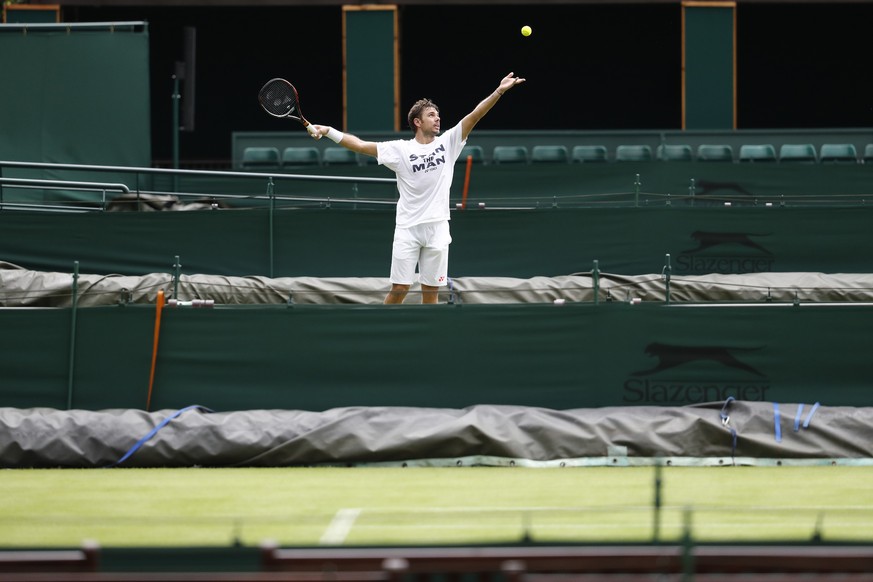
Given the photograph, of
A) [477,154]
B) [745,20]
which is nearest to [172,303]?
[477,154]

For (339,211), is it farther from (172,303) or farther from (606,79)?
(606,79)

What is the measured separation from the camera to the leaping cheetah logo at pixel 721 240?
12.8 metres

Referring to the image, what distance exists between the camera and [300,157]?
1872 centimetres

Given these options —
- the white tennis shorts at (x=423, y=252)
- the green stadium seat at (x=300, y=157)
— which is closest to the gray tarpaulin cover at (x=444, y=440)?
the white tennis shorts at (x=423, y=252)

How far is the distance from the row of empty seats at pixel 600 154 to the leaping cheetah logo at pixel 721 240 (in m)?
5.71

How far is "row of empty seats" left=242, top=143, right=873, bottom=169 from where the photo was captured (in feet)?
61.1

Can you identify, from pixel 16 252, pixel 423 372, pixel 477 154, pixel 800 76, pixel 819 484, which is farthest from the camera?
pixel 800 76

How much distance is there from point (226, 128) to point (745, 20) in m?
11.2

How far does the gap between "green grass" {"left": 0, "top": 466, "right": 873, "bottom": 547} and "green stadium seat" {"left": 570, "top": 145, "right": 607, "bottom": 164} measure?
11092 mm

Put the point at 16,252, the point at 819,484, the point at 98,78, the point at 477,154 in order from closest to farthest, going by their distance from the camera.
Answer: the point at 819,484 < the point at 16,252 < the point at 98,78 < the point at 477,154

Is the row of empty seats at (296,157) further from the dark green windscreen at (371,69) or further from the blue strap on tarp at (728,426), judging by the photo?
the blue strap on tarp at (728,426)

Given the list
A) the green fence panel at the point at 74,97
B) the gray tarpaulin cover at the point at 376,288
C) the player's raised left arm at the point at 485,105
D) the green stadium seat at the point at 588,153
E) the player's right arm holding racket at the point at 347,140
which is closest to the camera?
the player's raised left arm at the point at 485,105

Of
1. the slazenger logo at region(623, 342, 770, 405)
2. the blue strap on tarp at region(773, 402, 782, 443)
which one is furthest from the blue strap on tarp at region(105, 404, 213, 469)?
the blue strap on tarp at region(773, 402, 782, 443)

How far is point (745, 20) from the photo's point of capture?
25.9 metres
